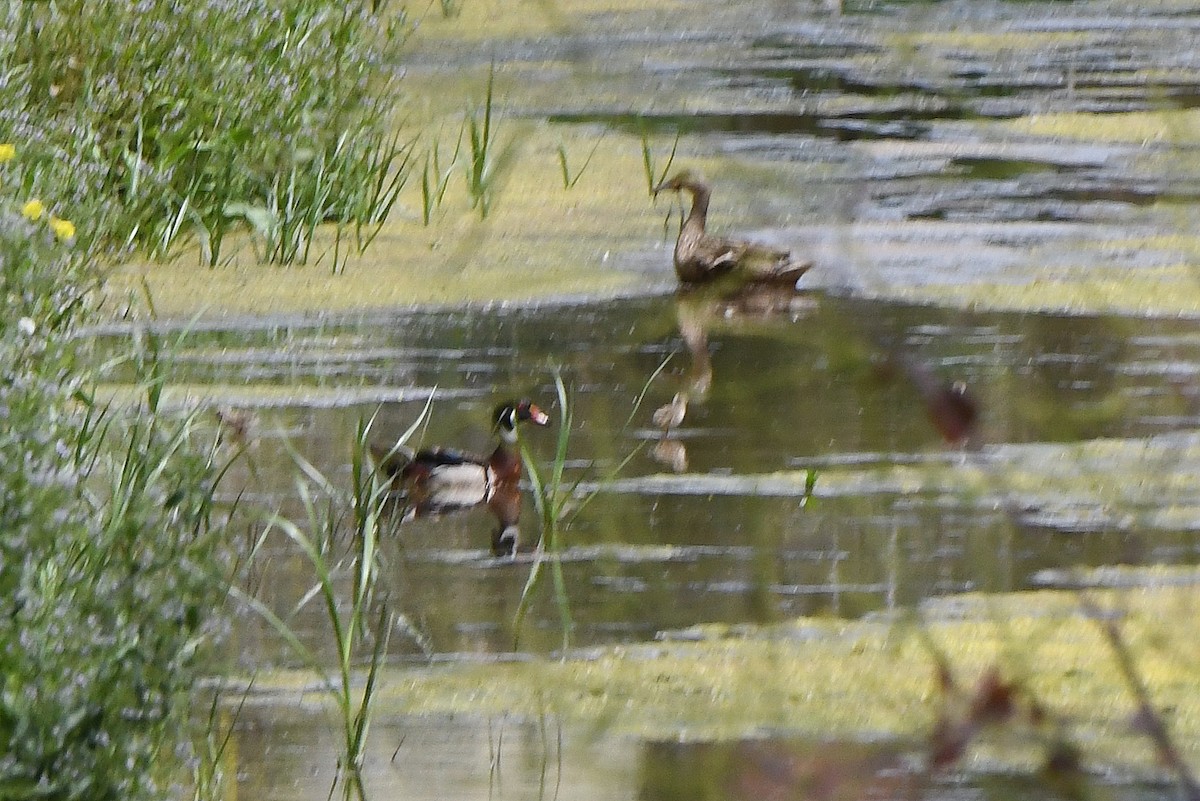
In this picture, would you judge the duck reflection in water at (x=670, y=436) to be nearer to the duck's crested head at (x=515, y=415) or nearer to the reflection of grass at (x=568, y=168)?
the duck's crested head at (x=515, y=415)

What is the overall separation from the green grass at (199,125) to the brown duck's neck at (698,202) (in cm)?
77

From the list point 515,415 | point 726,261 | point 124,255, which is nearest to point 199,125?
point 124,255

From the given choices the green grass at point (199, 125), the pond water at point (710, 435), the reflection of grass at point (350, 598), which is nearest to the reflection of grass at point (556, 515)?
the pond water at point (710, 435)

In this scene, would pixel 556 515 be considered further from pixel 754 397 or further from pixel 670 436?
pixel 754 397

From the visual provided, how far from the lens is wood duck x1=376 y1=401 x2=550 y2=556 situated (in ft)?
A: 11.8

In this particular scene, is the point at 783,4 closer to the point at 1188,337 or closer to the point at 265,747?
the point at 1188,337

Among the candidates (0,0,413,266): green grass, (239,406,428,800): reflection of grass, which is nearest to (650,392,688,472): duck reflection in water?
(239,406,428,800): reflection of grass

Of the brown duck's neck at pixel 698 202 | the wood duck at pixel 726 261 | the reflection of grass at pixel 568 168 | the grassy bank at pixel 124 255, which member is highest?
the grassy bank at pixel 124 255

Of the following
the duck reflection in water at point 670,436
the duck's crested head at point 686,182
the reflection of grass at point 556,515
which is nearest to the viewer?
the reflection of grass at point 556,515

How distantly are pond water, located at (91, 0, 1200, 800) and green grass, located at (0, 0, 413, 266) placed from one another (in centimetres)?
67

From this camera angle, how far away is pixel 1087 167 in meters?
6.87

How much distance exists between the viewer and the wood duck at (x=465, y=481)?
142 inches

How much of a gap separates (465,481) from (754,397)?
852mm

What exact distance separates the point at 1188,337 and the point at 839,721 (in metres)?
2.40
